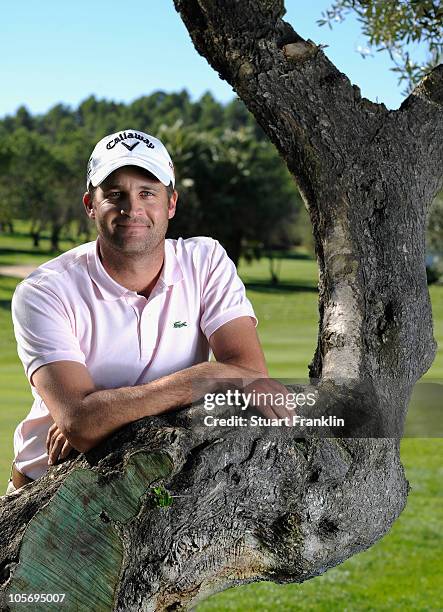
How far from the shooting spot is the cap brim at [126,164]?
3.72m

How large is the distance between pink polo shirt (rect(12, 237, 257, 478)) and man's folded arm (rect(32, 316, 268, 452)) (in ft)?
0.25

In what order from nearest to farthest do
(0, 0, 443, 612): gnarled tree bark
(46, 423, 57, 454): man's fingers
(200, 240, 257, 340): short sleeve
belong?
(0, 0, 443, 612): gnarled tree bark, (46, 423, 57, 454): man's fingers, (200, 240, 257, 340): short sleeve

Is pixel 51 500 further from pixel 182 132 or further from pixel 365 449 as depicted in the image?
pixel 182 132

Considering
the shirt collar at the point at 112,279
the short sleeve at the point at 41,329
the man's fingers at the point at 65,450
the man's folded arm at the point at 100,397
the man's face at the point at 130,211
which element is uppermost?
the man's face at the point at 130,211

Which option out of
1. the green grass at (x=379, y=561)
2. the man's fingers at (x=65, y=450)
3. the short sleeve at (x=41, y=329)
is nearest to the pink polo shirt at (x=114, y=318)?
the short sleeve at (x=41, y=329)

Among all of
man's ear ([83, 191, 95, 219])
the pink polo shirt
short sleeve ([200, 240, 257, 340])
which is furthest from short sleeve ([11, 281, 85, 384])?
short sleeve ([200, 240, 257, 340])

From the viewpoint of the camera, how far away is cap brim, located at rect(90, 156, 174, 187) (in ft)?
12.2

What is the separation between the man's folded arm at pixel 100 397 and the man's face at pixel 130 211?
22.5 inches

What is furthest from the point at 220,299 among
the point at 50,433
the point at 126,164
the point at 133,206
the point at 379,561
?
the point at 379,561

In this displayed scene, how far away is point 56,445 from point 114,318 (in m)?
0.55

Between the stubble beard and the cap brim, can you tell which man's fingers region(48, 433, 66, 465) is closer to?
the stubble beard

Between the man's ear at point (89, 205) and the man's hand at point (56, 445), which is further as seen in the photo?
the man's ear at point (89, 205)

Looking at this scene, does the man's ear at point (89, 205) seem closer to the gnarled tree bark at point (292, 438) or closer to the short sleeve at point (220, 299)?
the short sleeve at point (220, 299)

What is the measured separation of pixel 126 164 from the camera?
147 inches
